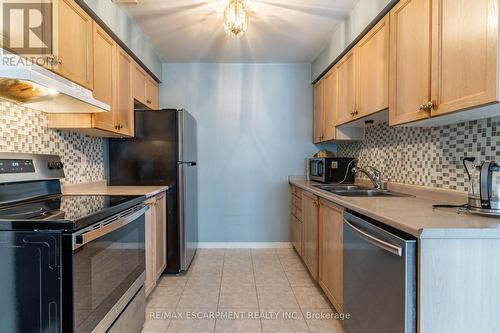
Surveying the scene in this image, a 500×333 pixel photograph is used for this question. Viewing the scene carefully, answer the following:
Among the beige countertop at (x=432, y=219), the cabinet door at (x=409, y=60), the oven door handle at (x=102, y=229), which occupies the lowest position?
the oven door handle at (x=102, y=229)

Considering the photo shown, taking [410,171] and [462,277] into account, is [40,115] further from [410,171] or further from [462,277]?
[410,171]

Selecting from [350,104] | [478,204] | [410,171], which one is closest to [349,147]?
[350,104]

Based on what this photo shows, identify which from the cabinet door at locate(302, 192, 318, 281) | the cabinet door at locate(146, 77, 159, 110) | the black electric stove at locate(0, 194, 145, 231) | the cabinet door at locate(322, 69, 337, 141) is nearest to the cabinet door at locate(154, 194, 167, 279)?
the black electric stove at locate(0, 194, 145, 231)

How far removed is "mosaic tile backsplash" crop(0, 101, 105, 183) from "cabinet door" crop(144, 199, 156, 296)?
0.68 metres

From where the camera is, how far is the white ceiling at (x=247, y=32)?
225 centimetres

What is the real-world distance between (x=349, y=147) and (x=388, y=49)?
1.57m

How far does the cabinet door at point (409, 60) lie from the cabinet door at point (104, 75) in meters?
2.02

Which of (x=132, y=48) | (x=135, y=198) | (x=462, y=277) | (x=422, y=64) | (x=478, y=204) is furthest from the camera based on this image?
(x=132, y=48)

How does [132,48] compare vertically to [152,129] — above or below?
above

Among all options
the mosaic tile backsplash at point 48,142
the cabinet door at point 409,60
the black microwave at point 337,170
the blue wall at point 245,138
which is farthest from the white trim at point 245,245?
the cabinet door at point 409,60

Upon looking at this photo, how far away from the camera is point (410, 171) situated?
6.90 ft

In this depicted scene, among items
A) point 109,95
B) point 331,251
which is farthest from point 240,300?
point 109,95

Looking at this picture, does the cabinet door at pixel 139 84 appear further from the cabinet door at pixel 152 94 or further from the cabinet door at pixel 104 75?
the cabinet door at pixel 104 75

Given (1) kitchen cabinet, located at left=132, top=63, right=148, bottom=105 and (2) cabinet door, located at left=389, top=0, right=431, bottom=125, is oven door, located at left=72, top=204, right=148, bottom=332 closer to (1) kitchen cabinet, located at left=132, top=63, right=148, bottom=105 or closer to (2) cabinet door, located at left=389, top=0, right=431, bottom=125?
(1) kitchen cabinet, located at left=132, top=63, right=148, bottom=105
